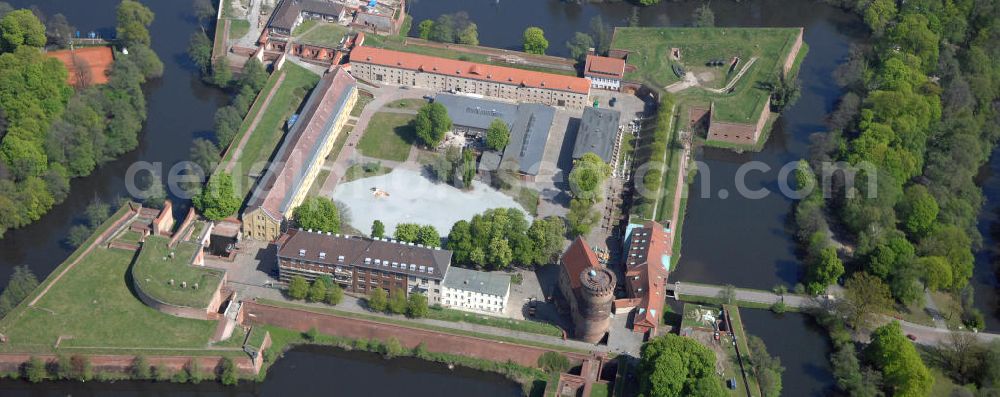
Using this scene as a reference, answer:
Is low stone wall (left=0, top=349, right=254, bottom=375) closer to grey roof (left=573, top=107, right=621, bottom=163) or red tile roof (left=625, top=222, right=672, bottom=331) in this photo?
red tile roof (left=625, top=222, right=672, bottom=331)

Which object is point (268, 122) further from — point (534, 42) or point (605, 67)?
point (605, 67)

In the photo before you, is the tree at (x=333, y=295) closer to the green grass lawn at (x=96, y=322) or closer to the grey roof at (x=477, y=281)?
the grey roof at (x=477, y=281)

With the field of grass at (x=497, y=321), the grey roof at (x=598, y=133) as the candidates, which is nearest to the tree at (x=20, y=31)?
the field of grass at (x=497, y=321)

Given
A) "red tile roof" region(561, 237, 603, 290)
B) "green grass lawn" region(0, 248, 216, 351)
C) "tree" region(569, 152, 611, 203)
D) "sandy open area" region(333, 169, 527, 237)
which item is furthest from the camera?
"tree" region(569, 152, 611, 203)

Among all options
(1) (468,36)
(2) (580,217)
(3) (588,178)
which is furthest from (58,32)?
(2) (580,217)

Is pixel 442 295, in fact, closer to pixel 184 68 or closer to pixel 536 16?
pixel 184 68

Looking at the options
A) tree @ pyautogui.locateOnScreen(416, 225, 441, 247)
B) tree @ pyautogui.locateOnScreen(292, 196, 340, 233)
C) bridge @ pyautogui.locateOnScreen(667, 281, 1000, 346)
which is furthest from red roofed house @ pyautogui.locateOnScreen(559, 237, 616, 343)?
tree @ pyautogui.locateOnScreen(292, 196, 340, 233)
